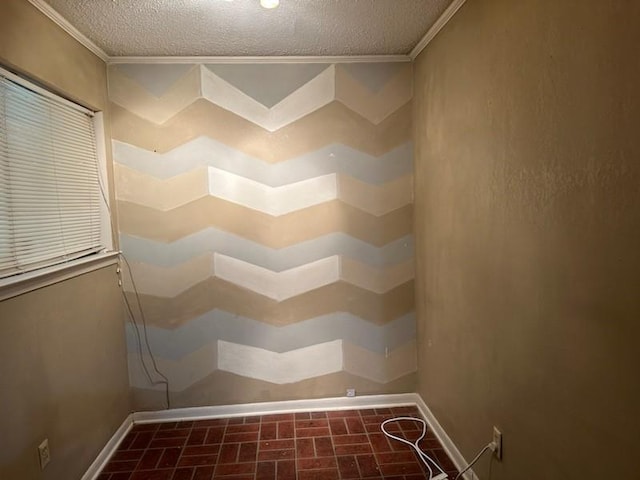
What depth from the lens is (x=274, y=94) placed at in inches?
103

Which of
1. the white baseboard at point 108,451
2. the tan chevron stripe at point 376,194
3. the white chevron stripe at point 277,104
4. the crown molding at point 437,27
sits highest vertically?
the crown molding at point 437,27

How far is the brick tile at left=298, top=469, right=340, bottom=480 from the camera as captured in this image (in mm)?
2102

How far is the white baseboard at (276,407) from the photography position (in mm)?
2693

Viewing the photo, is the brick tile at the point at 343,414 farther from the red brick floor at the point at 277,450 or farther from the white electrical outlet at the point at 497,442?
the white electrical outlet at the point at 497,442

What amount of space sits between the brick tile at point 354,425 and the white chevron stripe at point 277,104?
1981 millimetres

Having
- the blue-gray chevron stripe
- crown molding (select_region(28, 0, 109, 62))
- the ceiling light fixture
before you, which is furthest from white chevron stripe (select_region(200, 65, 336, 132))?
the blue-gray chevron stripe

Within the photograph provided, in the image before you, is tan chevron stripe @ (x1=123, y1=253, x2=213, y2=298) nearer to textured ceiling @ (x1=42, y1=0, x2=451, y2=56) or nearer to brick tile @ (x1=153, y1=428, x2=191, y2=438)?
brick tile @ (x1=153, y1=428, x2=191, y2=438)

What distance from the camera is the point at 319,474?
2.13m

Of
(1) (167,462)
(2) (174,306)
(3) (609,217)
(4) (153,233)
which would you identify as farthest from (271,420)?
(3) (609,217)

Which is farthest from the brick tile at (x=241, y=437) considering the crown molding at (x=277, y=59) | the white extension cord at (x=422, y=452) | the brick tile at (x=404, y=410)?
the crown molding at (x=277, y=59)

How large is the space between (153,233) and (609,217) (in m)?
2.41

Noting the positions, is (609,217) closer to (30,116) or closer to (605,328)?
(605,328)

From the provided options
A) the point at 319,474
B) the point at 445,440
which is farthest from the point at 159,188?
the point at 445,440

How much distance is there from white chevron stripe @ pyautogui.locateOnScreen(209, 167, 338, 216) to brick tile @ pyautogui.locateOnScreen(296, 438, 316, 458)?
1.42 m
